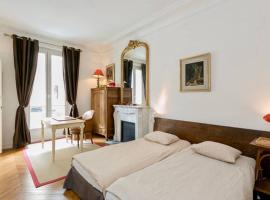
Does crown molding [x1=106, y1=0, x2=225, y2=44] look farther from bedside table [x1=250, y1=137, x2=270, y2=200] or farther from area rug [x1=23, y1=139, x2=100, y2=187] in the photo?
area rug [x1=23, y1=139, x2=100, y2=187]

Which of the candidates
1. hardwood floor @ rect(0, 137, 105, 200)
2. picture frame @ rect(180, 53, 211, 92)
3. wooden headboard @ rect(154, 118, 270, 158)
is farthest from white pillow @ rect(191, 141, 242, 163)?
hardwood floor @ rect(0, 137, 105, 200)

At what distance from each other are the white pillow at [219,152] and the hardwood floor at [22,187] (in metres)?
1.75

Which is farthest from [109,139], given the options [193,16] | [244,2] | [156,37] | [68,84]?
[244,2]

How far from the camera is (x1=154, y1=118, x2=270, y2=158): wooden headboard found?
88.0 inches

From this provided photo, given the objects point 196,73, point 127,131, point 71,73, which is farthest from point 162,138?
point 71,73

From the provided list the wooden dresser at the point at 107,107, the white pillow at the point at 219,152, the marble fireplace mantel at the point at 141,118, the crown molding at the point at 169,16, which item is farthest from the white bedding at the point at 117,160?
the crown molding at the point at 169,16

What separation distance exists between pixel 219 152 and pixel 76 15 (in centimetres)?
348

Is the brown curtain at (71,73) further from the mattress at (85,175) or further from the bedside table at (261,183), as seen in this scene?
the bedside table at (261,183)

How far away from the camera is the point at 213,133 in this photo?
2.59 m

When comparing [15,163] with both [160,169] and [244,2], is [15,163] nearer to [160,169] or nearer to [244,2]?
[160,169]

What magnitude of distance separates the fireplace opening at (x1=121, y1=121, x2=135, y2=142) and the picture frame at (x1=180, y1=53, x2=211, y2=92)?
1.55 metres

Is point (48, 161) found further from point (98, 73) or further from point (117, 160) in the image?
point (98, 73)

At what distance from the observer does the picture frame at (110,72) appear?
4.93 m

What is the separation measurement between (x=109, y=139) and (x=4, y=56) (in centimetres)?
325
